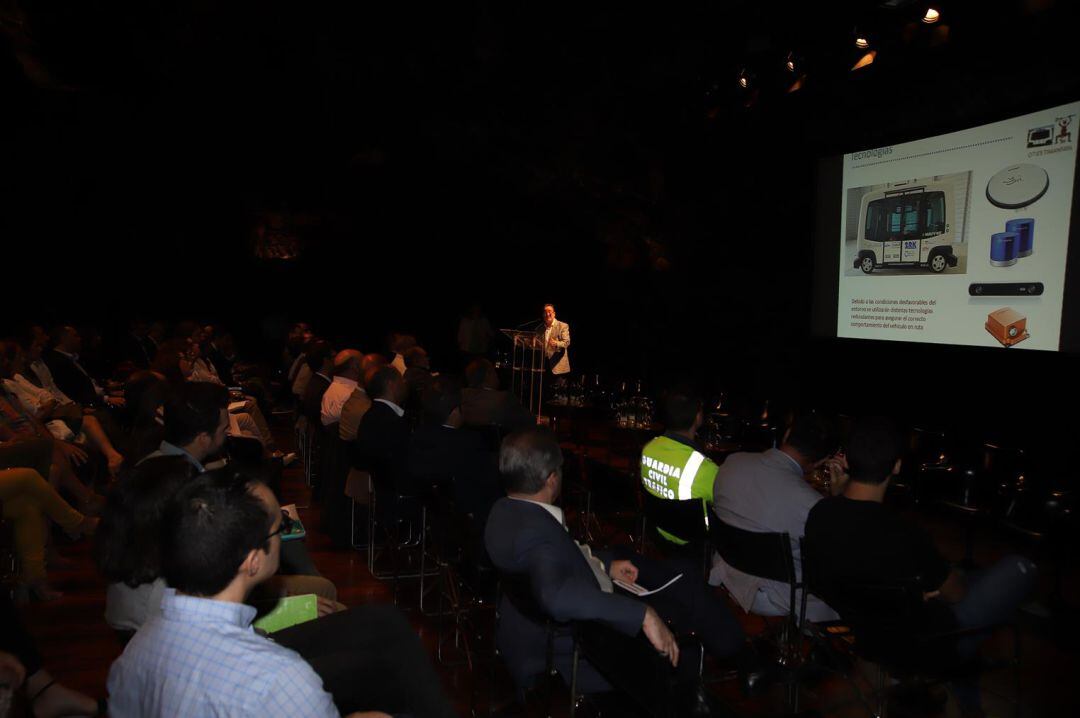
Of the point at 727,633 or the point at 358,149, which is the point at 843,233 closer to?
the point at 727,633

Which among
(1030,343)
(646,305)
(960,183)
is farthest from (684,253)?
(1030,343)

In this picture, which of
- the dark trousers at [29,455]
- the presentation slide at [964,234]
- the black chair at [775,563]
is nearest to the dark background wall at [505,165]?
the presentation slide at [964,234]

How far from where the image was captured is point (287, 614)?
2.27 m

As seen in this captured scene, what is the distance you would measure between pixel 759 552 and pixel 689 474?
2.12 feet

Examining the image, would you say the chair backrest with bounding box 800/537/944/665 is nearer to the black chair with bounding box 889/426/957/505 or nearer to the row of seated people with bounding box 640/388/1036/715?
the row of seated people with bounding box 640/388/1036/715

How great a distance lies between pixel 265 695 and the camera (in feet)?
4.33

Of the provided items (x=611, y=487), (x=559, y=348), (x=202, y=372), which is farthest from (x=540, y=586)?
(x=559, y=348)

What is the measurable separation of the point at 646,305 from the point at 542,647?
392 inches

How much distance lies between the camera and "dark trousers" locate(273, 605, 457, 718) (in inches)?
74.8

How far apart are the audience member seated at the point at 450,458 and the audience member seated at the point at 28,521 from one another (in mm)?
2141

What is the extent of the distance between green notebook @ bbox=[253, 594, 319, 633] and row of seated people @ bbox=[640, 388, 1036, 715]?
174 centimetres

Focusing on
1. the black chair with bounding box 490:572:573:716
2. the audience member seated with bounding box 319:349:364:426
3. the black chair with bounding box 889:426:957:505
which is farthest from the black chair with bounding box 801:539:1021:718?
the audience member seated with bounding box 319:349:364:426

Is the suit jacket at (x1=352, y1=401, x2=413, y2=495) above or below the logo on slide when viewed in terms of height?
below

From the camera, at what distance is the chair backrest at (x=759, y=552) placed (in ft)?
9.16
